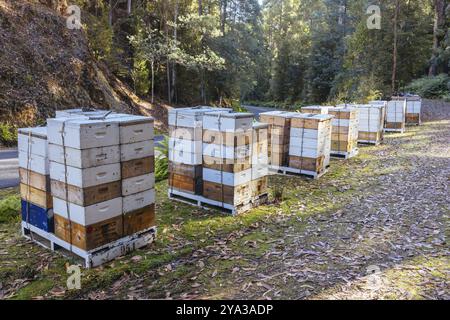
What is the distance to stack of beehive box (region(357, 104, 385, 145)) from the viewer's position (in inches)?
663

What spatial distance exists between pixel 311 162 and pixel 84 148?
721cm

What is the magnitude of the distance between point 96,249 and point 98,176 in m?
1.11

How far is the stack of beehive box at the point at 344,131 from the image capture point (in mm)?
13797

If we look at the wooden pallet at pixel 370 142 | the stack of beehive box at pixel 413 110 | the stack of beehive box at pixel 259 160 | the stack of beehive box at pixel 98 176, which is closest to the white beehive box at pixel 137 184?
the stack of beehive box at pixel 98 176

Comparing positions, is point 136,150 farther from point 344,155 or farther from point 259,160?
point 344,155

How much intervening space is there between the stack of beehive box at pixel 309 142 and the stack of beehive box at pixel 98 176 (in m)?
5.56

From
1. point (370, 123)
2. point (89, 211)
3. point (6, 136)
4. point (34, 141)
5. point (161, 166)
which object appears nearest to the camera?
point (89, 211)

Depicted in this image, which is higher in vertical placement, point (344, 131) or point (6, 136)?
point (344, 131)

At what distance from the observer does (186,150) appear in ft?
27.6

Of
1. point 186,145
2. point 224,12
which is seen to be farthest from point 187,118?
point 224,12

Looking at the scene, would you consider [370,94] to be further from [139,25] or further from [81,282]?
[81,282]

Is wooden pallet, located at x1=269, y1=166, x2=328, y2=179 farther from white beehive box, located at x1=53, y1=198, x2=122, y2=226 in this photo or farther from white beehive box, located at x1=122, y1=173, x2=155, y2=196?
white beehive box, located at x1=53, y1=198, x2=122, y2=226

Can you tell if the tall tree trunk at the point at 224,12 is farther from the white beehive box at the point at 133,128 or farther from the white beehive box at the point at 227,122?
the white beehive box at the point at 133,128

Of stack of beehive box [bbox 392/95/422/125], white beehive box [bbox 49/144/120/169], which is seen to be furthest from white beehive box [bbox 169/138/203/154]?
stack of beehive box [bbox 392/95/422/125]
